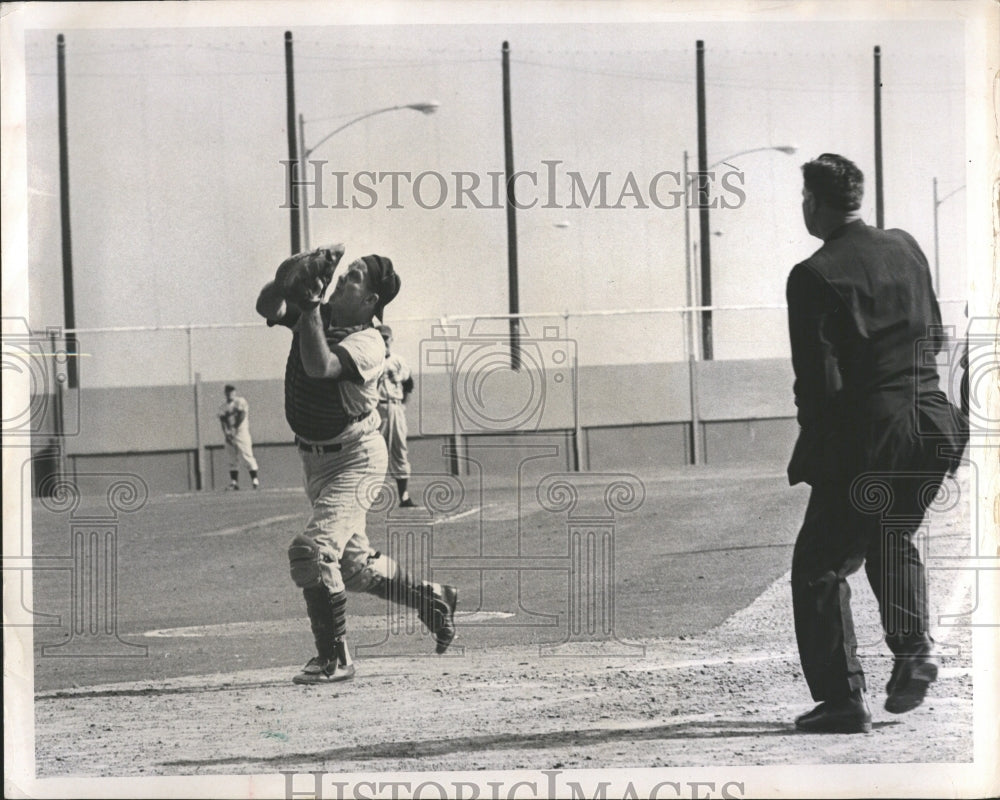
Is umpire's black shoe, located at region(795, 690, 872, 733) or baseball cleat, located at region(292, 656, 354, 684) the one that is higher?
baseball cleat, located at region(292, 656, 354, 684)

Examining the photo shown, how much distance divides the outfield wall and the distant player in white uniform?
0.04 metres

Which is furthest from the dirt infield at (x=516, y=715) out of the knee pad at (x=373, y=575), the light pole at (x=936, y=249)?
the light pole at (x=936, y=249)

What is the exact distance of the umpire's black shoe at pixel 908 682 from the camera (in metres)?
7.04

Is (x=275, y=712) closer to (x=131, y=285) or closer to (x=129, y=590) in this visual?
(x=129, y=590)

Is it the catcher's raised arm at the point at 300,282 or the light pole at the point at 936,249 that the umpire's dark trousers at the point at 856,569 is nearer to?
the light pole at the point at 936,249

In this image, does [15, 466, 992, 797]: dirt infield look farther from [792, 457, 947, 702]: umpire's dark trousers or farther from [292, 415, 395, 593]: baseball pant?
[292, 415, 395, 593]: baseball pant

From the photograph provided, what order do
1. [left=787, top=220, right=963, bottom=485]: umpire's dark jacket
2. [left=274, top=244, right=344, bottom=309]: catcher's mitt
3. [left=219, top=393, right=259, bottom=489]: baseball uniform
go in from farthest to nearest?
[left=219, top=393, right=259, bottom=489]: baseball uniform → [left=274, top=244, right=344, bottom=309]: catcher's mitt → [left=787, top=220, right=963, bottom=485]: umpire's dark jacket

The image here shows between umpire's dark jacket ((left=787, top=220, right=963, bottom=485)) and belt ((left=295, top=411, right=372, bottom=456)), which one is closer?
umpire's dark jacket ((left=787, top=220, right=963, bottom=485))

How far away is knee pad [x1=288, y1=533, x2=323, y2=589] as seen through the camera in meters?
7.09

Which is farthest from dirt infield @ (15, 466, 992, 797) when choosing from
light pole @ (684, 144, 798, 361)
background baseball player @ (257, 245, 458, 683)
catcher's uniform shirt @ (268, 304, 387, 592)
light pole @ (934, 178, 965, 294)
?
light pole @ (684, 144, 798, 361)

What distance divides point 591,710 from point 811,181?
7.82 feet

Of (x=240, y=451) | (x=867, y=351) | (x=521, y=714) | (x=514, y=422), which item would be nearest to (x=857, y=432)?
(x=867, y=351)

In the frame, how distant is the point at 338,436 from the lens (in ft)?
23.3

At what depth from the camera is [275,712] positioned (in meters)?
7.04
